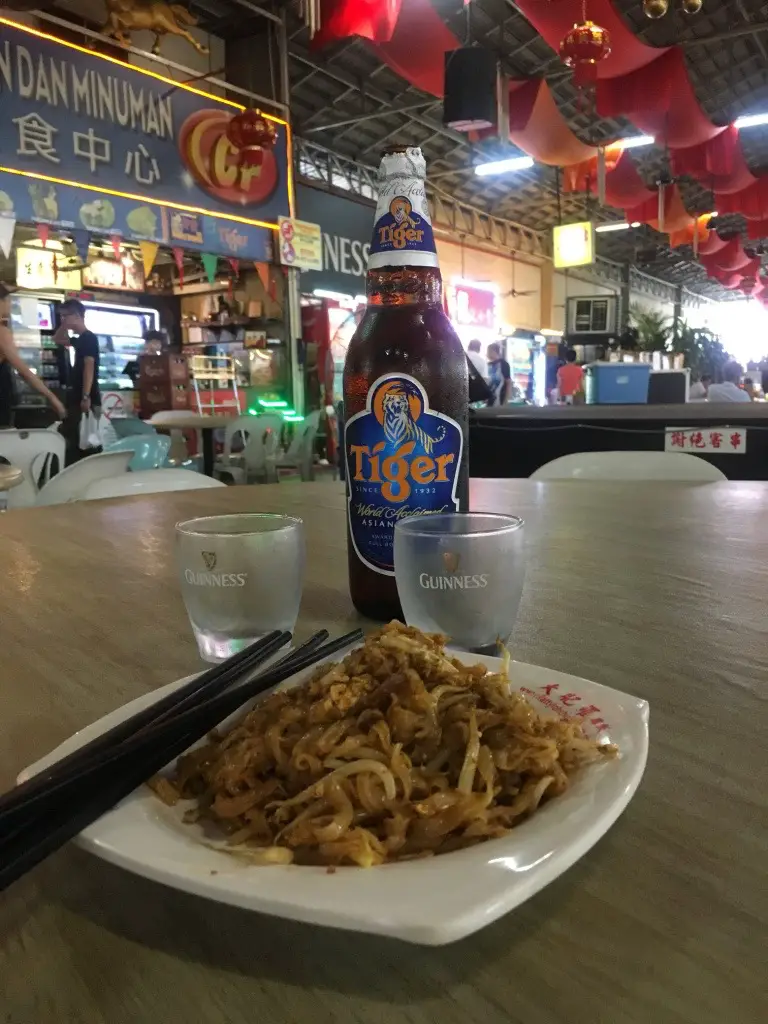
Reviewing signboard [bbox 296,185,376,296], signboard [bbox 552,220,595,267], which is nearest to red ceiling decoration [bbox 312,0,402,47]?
signboard [bbox 296,185,376,296]

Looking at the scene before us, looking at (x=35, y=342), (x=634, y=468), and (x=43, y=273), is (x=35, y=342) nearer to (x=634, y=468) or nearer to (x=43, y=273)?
(x=43, y=273)

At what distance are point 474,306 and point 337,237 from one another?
3634 millimetres

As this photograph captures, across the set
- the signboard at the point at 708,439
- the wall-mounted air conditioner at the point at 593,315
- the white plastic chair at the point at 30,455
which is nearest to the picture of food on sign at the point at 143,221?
the white plastic chair at the point at 30,455

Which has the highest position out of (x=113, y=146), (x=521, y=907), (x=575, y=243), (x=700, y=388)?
(x=113, y=146)

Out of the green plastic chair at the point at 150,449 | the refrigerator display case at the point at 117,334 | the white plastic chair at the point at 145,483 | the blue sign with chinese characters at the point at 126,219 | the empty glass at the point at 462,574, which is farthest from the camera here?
the refrigerator display case at the point at 117,334

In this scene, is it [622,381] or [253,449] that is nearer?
[622,381]

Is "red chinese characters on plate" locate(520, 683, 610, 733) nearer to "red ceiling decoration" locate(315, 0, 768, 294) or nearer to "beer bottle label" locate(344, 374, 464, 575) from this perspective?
"beer bottle label" locate(344, 374, 464, 575)

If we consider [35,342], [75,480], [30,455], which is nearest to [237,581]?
[75,480]

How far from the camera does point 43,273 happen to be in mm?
6203

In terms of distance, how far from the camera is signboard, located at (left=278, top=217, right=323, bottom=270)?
5539 mm

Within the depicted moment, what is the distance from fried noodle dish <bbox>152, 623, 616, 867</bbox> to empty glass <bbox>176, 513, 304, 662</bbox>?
0.56 feet

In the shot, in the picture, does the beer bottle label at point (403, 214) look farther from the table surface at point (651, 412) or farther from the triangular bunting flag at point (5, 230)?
the triangular bunting flag at point (5, 230)

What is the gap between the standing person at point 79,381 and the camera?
4.55m

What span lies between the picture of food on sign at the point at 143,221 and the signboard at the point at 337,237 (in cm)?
242
